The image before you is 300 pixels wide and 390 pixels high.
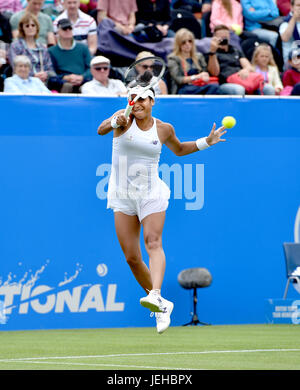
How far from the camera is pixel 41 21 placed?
1252cm

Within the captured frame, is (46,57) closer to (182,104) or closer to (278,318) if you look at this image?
(182,104)

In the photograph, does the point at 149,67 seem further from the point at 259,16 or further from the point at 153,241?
the point at 259,16

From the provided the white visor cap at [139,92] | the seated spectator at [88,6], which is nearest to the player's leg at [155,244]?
the white visor cap at [139,92]

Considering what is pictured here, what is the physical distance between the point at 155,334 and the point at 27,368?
3720 mm

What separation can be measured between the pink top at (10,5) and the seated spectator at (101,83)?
6.70 feet

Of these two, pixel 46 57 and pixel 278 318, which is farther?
pixel 46 57

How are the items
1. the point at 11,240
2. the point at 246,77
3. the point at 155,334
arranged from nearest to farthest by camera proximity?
the point at 155,334 < the point at 11,240 < the point at 246,77

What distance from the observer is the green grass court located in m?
6.45

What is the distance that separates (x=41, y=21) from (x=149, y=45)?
1.60 metres

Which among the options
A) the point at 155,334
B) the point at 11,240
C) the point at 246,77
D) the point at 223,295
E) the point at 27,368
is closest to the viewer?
the point at 27,368

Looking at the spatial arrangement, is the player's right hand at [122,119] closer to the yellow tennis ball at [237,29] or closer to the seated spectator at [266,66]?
the seated spectator at [266,66]

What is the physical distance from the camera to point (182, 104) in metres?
11.2

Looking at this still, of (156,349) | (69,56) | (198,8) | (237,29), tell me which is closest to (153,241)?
(156,349)

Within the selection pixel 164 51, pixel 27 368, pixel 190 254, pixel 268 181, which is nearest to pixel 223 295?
pixel 190 254
